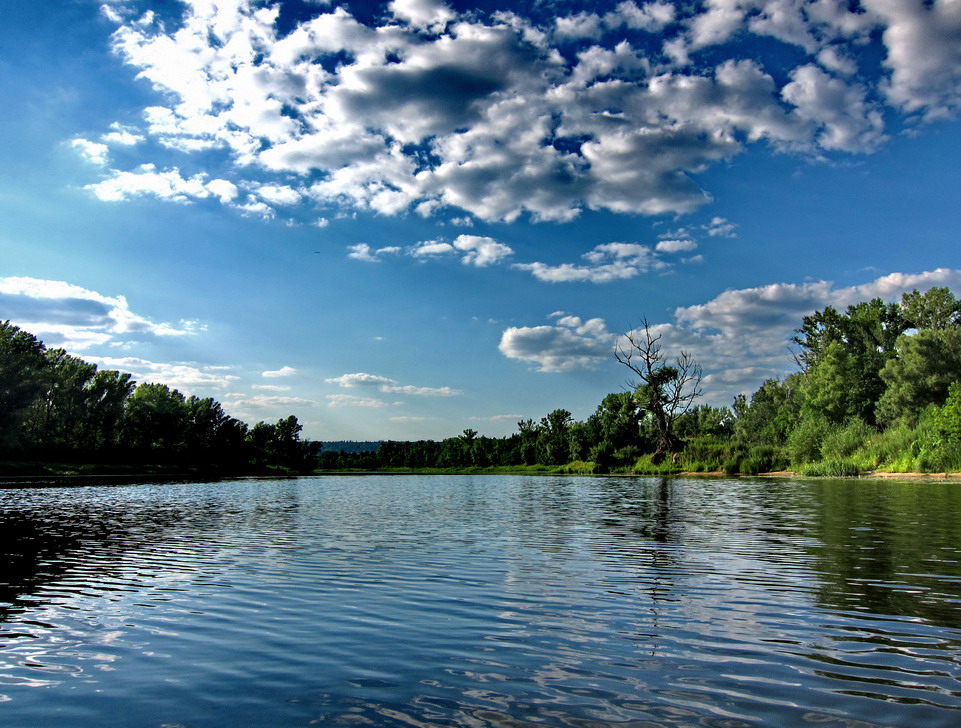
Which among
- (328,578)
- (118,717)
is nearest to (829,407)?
(328,578)

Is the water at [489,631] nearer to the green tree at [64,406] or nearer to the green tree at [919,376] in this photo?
the green tree at [919,376]

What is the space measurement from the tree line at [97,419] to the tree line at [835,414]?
79205mm

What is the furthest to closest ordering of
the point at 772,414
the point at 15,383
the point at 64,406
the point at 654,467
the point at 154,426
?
the point at 772,414 < the point at 154,426 < the point at 64,406 < the point at 654,467 < the point at 15,383

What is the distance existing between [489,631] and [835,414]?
9422 cm

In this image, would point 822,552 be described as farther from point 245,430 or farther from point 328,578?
point 245,430

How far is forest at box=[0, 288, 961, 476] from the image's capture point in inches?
2736

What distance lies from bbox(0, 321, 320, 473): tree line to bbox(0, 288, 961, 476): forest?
246 millimetres

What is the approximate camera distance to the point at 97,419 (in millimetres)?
112062

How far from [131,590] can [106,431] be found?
114374 mm

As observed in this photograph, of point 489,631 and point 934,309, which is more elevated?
point 934,309

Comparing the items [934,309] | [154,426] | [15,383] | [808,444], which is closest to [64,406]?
[154,426]

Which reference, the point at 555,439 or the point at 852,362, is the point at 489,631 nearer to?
the point at 852,362

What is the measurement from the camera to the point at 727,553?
1631 centimetres

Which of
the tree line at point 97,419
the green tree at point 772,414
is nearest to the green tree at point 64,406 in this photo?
the tree line at point 97,419
